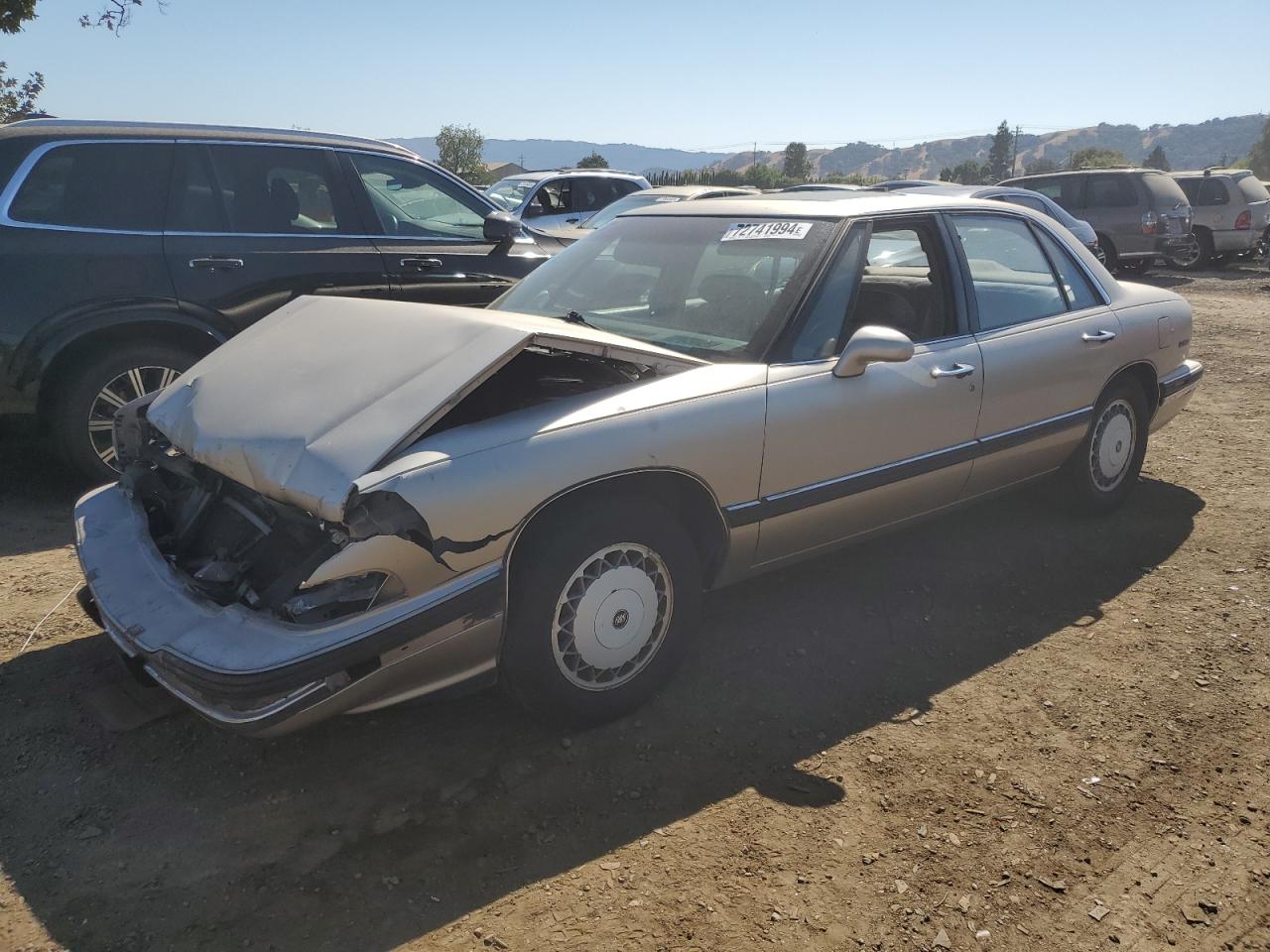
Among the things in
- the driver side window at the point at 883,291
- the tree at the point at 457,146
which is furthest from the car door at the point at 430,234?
the tree at the point at 457,146

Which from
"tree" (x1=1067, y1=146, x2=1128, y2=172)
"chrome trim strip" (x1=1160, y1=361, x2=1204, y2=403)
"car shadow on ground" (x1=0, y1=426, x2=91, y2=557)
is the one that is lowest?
"car shadow on ground" (x1=0, y1=426, x2=91, y2=557)

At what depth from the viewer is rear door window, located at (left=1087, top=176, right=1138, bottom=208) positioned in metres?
15.8

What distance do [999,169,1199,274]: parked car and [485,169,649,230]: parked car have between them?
671cm

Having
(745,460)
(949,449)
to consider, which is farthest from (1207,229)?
(745,460)

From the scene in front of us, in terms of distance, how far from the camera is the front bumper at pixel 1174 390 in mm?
5035

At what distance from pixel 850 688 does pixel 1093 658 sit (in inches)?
40.1

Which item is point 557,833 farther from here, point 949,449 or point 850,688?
point 949,449

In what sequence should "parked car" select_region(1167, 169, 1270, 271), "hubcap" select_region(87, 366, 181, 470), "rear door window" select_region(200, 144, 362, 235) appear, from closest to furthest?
"hubcap" select_region(87, 366, 181, 470)
"rear door window" select_region(200, 144, 362, 235)
"parked car" select_region(1167, 169, 1270, 271)

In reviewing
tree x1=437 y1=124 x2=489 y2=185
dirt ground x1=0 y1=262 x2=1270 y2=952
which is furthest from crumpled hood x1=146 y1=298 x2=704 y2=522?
tree x1=437 y1=124 x2=489 y2=185

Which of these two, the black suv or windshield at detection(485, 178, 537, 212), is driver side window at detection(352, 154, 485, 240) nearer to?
the black suv

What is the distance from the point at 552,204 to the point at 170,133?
9.43 meters

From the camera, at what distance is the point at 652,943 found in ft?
7.34

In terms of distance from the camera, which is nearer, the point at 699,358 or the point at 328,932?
the point at 328,932

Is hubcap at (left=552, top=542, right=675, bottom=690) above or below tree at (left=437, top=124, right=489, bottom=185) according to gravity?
below
